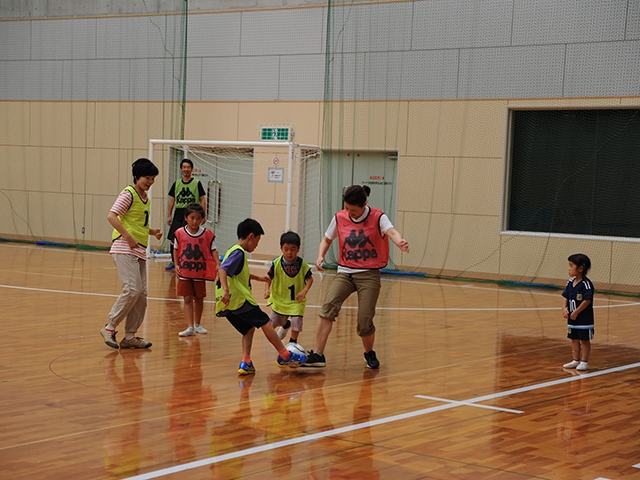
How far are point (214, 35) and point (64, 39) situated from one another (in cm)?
400

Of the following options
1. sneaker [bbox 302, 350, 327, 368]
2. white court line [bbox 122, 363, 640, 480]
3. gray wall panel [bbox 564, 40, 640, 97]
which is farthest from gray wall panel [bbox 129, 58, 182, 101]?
white court line [bbox 122, 363, 640, 480]

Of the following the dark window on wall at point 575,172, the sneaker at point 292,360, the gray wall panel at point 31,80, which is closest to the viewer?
the sneaker at point 292,360

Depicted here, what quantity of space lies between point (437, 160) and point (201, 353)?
990 centimetres

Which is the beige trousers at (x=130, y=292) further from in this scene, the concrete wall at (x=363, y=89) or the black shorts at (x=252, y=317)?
the concrete wall at (x=363, y=89)

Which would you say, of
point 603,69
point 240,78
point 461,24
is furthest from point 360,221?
point 240,78

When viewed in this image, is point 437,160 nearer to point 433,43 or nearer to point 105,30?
point 433,43

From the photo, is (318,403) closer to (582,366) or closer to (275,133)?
(582,366)

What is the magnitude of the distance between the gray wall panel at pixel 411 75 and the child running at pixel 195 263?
883 centimetres

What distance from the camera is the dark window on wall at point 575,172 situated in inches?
612

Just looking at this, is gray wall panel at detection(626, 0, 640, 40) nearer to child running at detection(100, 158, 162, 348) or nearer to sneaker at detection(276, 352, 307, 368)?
child running at detection(100, 158, 162, 348)

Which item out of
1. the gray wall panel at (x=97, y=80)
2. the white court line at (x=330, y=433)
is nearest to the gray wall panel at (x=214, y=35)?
the gray wall panel at (x=97, y=80)

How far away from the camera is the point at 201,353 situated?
26.9 feet

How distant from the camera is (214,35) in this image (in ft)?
64.7

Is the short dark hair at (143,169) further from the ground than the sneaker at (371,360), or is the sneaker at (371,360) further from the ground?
the short dark hair at (143,169)
